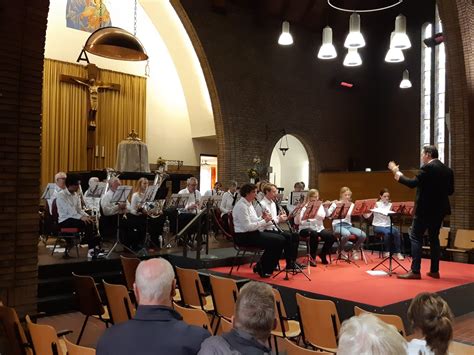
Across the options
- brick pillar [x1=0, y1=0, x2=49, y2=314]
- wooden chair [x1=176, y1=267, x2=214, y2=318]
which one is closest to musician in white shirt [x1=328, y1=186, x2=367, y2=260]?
wooden chair [x1=176, y1=267, x2=214, y2=318]

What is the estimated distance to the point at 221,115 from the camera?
45.8 feet

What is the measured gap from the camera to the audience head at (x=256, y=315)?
222 cm

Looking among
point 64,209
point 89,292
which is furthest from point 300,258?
point 89,292

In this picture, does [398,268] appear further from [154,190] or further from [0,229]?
[0,229]

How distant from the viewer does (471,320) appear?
6.12 m

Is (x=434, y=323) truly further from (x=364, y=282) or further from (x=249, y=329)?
(x=364, y=282)

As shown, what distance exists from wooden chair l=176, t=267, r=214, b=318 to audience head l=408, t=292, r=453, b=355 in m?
2.92

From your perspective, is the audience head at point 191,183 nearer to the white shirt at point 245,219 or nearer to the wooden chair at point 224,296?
the white shirt at point 245,219

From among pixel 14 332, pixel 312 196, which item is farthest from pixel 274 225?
pixel 14 332

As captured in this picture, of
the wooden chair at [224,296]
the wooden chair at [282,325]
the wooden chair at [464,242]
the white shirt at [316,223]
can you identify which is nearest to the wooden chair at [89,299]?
the wooden chair at [224,296]

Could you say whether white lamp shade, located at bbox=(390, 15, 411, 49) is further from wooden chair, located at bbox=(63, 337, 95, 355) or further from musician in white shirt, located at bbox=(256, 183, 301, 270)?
wooden chair, located at bbox=(63, 337, 95, 355)

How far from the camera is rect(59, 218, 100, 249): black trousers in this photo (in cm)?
742

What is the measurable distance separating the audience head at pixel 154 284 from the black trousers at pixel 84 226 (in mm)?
5355

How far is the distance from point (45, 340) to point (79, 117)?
451 inches
